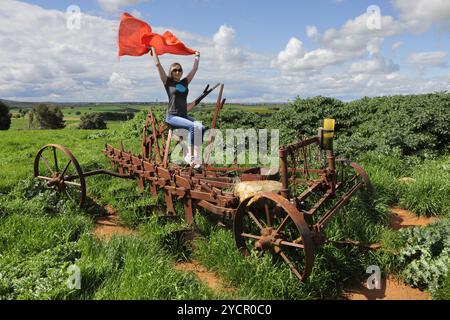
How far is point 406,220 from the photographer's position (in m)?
6.32

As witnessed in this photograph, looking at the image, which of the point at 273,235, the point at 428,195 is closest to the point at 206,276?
the point at 273,235

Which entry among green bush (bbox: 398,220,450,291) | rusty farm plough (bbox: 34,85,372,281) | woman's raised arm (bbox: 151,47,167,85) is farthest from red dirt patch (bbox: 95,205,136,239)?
green bush (bbox: 398,220,450,291)

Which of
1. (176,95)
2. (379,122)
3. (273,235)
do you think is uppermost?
(176,95)

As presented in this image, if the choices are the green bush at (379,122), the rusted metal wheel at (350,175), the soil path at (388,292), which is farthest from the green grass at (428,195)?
the green bush at (379,122)

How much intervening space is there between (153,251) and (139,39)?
13.6ft

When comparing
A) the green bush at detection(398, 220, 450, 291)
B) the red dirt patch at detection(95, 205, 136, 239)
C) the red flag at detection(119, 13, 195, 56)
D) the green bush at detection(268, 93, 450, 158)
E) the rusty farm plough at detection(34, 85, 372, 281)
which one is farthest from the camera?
the green bush at detection(268, 93, 450, 158)

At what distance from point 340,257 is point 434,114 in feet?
25.7

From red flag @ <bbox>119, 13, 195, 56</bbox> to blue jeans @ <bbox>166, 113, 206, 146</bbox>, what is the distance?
54.3 inches

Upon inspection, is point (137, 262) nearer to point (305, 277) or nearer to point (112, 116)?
point (305, 277)

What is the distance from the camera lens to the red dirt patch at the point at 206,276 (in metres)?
4.43

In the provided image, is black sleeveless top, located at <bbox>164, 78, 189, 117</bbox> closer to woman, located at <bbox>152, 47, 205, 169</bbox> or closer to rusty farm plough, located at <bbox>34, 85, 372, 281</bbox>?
woman, located at <bbox>152, 47, 205, 169</bbox>

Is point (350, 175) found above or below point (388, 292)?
above

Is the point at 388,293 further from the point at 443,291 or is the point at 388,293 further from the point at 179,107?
the point at 179,107

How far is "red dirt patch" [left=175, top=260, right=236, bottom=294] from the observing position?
4434 millimetres
